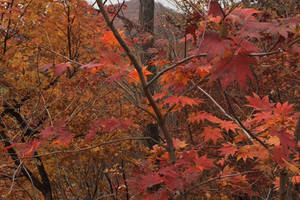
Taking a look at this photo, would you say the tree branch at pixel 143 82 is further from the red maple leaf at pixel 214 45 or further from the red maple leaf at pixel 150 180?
the red maple leaf at pixel 214 45

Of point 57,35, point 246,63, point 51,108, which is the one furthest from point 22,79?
point 246,63

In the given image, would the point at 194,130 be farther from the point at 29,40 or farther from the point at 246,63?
the point at 246,63

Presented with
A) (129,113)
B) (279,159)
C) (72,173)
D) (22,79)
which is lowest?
(72,173)

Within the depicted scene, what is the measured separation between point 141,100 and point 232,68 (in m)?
3.01

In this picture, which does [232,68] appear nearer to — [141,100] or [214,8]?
[214,8]

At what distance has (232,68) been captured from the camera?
1112mm

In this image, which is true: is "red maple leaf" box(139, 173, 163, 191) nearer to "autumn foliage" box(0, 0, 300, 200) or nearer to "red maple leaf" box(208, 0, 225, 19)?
"autumn foliage" box(0, 0, 300, 200)

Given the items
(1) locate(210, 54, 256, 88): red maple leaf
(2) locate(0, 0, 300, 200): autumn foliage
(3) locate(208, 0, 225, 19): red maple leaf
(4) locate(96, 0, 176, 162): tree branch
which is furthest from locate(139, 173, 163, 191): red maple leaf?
(3) locate(208, 0, 225, 19): red maple leaf

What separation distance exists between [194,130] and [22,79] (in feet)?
13.6

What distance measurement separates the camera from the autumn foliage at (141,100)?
4.96 feet

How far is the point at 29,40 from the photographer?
14.0 feet

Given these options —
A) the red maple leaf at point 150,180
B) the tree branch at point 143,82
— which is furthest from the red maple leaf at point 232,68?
the red maple leaf at point 150,180

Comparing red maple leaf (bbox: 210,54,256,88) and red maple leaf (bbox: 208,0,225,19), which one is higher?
red maple leaf (bbox: 208,0,225,19)

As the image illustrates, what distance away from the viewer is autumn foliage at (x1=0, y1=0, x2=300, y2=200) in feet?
4.96
